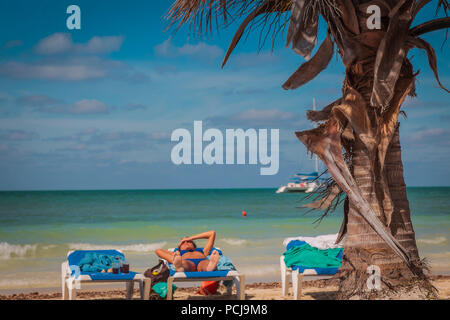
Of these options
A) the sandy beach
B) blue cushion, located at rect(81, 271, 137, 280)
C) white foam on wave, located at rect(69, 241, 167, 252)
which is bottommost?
white foam on wave, located at rect(69, 241, 167, 252)

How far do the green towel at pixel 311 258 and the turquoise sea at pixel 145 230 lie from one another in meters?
0.62

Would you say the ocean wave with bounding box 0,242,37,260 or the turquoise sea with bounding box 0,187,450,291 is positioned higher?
the turquoise sea with bounding box 0,187,450,291

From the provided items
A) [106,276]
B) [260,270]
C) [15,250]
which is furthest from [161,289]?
[15,250]

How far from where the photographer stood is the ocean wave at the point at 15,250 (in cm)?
1321

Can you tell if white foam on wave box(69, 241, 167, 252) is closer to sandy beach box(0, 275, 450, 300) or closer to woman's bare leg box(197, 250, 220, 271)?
sandy beach box(0, 275, 450, 300)

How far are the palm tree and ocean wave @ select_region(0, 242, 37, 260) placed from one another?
10078 millimetres

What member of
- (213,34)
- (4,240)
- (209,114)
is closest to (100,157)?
(209,114)

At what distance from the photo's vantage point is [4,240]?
16734mm

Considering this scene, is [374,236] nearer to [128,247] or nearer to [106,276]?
[106,276]

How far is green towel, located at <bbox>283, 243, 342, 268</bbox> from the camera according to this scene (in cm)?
604

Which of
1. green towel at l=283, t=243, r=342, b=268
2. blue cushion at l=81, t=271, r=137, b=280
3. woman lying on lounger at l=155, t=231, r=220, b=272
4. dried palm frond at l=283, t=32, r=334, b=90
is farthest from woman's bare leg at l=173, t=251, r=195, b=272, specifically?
dried palm frond at l=283, t=32, r=334, b=90

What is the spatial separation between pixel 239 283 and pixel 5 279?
5.32 m

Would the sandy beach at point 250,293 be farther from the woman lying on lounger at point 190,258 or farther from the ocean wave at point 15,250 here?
the ocean wave at point 15,250
